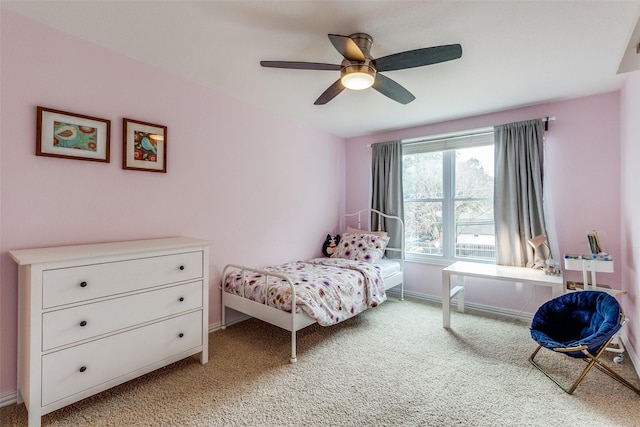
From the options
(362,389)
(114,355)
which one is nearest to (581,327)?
(362,389)

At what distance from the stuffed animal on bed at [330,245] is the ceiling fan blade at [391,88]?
229 centimetres

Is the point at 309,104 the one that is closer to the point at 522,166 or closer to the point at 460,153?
the point at 460,153

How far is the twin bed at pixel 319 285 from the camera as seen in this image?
2.40 m

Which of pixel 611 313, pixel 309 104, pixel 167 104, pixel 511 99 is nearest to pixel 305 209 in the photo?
pixel 309 104

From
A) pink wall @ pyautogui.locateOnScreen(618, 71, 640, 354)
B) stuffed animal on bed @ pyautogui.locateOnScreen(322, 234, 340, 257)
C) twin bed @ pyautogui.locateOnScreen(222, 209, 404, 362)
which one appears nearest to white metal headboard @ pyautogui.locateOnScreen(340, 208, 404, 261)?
twin bed @ pyautogui.locateOnScreen(222, 209, 404, 362)

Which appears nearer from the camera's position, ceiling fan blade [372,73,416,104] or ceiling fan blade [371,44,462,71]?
ceiling fan blade [371,44,462,71]

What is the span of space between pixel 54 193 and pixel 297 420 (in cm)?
213

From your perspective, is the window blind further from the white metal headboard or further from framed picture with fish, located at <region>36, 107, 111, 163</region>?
framed picture with fish, located at <region>36, 107, 111, 163</region>

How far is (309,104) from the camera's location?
3223 millimetres

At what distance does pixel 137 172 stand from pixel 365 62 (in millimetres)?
1939

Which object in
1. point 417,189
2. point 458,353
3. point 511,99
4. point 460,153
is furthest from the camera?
point 417,189

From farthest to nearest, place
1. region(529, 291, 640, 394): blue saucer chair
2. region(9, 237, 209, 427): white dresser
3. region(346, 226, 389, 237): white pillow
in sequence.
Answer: region(346, 226, 389, 237): white pillow, region(529, 291, 640, 394): blue saucer chair, region(9, 237, 209, 427): white dresser

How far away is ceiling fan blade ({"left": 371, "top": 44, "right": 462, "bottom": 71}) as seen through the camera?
5.48 feet

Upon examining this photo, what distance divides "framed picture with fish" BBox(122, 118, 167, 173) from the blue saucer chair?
3231 millimetres
